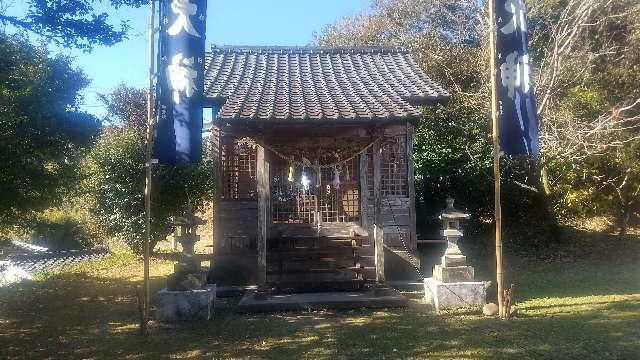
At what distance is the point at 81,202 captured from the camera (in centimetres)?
1880

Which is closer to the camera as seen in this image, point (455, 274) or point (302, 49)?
point (455, 274)

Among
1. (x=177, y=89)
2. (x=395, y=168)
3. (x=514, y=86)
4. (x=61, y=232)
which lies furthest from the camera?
(x=61, y=232)

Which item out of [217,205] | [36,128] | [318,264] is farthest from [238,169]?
[36,128]

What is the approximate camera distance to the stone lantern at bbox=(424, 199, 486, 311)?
28.1 ft

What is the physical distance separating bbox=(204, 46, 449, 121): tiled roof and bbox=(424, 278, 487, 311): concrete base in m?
3.39

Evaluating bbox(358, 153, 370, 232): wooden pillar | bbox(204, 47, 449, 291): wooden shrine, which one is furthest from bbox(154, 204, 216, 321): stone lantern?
bbox(358, 153, 370, 232): wooden pillar

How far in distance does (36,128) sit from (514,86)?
10.1 meters

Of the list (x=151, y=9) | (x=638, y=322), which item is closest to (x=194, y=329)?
(x=151, y=9)

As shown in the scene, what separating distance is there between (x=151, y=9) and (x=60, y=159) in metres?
5.91

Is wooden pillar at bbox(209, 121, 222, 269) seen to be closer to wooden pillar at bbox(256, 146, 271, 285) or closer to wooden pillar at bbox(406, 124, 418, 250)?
wooden pillar at bbox(256, 146, 271, 285)

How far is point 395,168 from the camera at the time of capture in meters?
11.5

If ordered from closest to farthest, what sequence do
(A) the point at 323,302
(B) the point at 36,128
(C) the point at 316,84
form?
(A) the point at 323,302 → (B) the point at 36,128 → (C) the point at 316,84

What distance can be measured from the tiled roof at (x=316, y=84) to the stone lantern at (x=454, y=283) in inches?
105

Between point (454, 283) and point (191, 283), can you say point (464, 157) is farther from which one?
point (191, 283)
